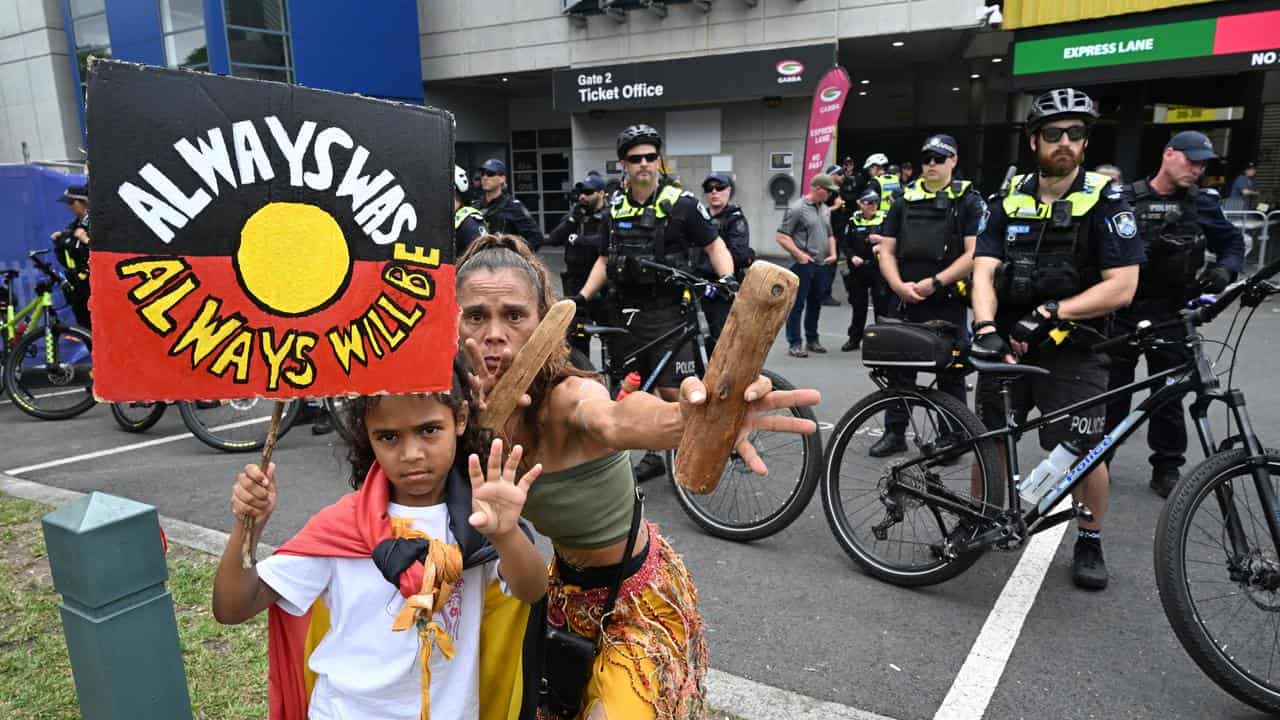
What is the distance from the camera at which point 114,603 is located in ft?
6.63

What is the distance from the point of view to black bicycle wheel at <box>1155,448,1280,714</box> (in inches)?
108

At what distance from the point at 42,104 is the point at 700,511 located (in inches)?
1029

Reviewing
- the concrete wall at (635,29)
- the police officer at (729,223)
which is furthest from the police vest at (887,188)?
the concrete wall at (635,29)

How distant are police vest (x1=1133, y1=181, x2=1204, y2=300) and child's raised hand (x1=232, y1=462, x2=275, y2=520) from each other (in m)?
5.19

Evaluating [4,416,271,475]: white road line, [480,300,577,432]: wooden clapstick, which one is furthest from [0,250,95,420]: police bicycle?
[480,300,577,432]: wooden clapstick

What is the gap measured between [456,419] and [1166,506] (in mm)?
2573

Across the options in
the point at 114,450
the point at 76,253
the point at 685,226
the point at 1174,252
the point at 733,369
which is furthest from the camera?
the point at 76,253

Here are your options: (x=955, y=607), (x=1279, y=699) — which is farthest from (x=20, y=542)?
(x=1279, y=699)

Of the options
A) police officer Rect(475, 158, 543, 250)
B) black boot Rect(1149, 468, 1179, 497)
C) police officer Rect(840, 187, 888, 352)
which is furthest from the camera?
police officer Rect(840, 187, 888, 352)

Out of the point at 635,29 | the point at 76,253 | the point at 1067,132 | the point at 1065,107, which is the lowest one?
the point at 76,253

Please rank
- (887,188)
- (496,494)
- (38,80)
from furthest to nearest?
(38,80) → (887,188) → (496,494)

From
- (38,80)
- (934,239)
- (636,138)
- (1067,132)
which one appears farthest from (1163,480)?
(38,80)

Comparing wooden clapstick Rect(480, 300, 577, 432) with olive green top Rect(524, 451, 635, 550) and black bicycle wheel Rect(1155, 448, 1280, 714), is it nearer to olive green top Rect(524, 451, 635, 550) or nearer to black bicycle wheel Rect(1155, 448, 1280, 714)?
olive green top Rect(524, 451, 635, 550)

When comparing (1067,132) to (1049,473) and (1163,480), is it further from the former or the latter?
(1163,480)
